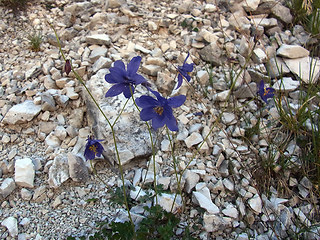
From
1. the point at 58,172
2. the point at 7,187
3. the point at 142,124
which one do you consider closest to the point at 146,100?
the point at 142,124

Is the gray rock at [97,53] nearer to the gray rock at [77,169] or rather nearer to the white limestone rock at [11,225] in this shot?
the gray rock at [77,169]

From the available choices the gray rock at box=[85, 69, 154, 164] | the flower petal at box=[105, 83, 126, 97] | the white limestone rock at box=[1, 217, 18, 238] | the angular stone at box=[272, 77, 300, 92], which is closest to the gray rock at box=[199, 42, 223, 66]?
the angular stone at box=[272, 77, 300, 92]

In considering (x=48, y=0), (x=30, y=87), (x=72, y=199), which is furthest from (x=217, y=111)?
(x=48, y=0)

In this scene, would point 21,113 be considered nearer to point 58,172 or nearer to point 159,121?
point 58,172

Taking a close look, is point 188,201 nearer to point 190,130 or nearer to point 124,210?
point 124,210

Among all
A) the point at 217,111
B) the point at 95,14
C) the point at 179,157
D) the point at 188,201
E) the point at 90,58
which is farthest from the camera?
the point at 95,14

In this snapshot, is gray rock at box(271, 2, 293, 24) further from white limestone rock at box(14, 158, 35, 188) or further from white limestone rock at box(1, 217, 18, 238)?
white limestone rock at box(1, 217, 18, 238)
